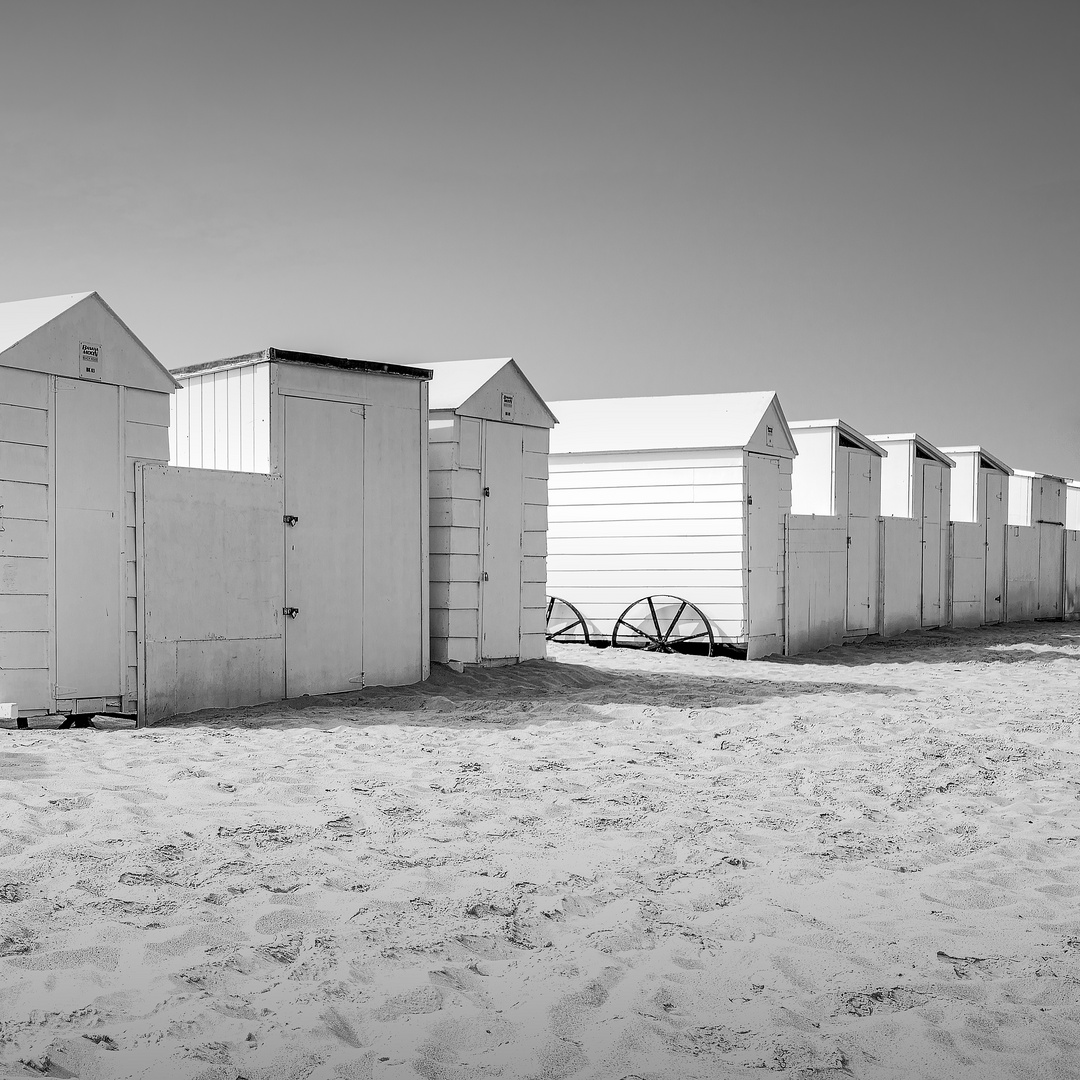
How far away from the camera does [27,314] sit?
25.6ft

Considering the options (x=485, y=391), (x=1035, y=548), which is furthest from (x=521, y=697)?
(x=1035, y=548)

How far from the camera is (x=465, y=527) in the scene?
1076 centimetres

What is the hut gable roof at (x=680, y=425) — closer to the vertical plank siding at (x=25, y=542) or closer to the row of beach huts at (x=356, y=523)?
the row of beach huts at (x=356, y=523)

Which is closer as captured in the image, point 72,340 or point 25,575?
point 25,575

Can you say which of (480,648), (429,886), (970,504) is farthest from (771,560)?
(429,886)

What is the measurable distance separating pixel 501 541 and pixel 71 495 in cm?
442

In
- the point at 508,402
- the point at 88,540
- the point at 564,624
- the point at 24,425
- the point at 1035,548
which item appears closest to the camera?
the point at 24,425

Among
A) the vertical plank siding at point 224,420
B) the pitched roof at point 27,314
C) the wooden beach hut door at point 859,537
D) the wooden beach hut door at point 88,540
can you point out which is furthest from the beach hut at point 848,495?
the pitched roof at point 27,314

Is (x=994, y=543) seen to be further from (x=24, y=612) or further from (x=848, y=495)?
(x=24, y=612)

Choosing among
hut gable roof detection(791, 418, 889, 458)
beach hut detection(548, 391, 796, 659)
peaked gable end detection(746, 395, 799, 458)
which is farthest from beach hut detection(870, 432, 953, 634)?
beach hut detection(548, 391, 796, 659)

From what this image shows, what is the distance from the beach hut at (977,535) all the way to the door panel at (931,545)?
1.73 feet

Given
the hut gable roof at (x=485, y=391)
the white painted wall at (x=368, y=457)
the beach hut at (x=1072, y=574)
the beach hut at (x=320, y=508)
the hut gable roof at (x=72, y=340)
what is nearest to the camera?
the hut gable roof at (x=72, y=340)

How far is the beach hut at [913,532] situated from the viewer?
17.0 metres

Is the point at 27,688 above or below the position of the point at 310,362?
below
